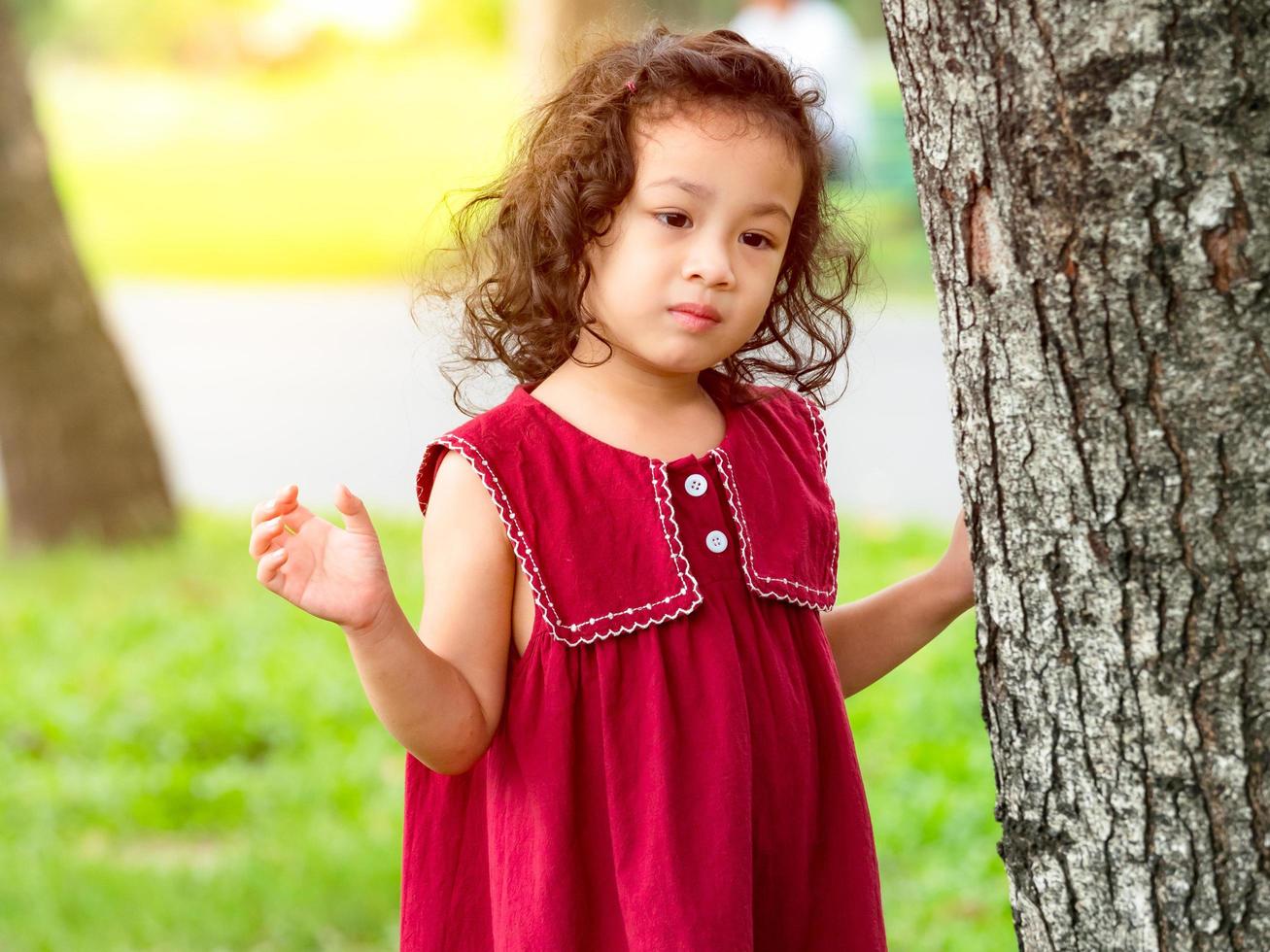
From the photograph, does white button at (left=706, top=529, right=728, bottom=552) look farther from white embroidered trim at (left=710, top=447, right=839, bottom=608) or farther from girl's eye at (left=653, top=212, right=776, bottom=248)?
girl's eye at (left=653, top=212, right=776, bottom=248)

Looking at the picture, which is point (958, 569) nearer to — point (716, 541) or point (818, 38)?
point (716, 541)

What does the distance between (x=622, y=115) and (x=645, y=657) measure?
0.56 meters

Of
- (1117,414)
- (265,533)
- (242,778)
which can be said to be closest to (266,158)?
(242,778)

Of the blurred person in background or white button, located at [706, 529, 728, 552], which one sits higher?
the blurred person in background

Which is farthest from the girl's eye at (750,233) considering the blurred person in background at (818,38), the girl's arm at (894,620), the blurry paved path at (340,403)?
the blurred person in background at (818,38)

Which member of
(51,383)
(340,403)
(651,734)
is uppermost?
(340,403)

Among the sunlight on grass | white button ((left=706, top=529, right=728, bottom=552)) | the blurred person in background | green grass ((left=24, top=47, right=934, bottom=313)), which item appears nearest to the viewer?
white button ((left=706, top=529, right=728, bottom=552))

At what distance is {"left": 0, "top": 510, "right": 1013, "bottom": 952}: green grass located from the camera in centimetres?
330

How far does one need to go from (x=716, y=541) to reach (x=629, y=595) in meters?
0.11

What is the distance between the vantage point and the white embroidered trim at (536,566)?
161 centimetres

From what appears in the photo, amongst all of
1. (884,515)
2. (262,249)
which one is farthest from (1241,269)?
(262,249)

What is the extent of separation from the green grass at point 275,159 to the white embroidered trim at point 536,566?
12936mm

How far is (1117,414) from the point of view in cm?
139

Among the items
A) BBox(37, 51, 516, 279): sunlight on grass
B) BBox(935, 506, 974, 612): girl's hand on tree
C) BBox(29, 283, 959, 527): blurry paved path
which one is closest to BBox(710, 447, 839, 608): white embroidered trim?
BBox(935, 506, 974, 612): girl's hand on tree
